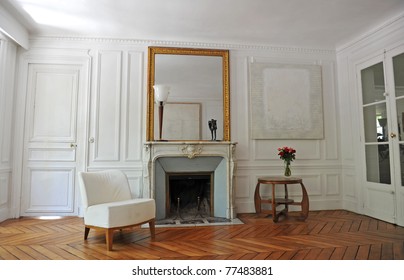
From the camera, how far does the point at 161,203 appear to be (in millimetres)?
3230

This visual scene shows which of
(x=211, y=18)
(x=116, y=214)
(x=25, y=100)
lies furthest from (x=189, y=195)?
(x=25, y=100)

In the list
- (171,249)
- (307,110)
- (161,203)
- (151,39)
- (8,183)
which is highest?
(151,39)

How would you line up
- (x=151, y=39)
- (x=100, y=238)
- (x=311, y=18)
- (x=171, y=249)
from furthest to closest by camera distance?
(x=151, y=39)
(x=311, y=18)
(x=100, y=238)
(x=171, y=249)

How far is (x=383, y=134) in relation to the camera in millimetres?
3180

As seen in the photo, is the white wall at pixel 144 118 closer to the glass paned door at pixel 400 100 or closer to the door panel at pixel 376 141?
the door panel at pixel 376 141

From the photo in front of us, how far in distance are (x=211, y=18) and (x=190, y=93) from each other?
98 cm

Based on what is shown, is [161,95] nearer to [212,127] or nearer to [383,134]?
[212,127]

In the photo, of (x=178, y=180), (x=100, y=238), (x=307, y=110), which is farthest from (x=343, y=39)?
(x=100, y=238)

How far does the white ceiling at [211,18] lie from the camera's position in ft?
9.03

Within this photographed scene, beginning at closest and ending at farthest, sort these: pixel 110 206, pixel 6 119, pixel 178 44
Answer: pixel 110 206
pixel 6 119
pixel 178 44

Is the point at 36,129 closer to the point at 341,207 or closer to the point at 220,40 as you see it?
the point at 220,40

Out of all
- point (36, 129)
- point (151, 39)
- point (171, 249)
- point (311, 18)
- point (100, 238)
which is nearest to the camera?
point (171, 249)

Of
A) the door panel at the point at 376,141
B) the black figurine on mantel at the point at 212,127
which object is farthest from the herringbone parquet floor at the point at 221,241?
the black figurine on mantel at the point at 212,127

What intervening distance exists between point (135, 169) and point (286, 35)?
109 inches
